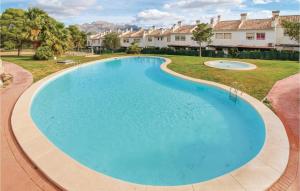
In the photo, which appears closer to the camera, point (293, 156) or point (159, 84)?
point (293, 156)

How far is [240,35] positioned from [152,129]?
3716 cm

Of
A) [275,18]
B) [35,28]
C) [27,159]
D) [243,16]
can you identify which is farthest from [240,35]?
[27,159]

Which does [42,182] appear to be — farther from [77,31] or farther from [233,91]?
[77,31]

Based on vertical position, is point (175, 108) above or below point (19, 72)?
below

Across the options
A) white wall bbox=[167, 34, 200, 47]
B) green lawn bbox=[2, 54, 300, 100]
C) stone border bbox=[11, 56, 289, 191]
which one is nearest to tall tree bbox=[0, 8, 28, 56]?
green lawn bbox=[2, 54, 300, 100]

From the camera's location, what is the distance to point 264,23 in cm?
4184

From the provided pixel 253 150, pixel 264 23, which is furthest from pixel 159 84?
pixel 264 23

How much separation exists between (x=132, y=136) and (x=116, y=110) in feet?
14.1

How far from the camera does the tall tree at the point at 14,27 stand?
132 ft

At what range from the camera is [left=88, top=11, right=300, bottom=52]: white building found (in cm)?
4016

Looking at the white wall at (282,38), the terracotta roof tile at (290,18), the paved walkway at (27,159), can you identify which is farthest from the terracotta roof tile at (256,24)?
the paved walkway at (27,159)

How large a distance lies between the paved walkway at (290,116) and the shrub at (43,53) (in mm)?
32743

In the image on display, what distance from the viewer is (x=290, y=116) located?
13781 mm

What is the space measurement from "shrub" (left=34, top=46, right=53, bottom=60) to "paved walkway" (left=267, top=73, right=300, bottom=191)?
32.7 meters
